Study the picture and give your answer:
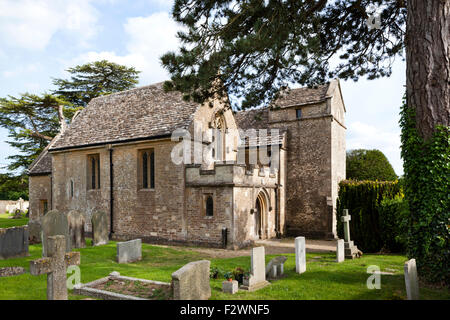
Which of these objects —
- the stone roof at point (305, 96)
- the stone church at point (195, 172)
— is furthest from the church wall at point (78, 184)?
the stone roof at point (305, 96)

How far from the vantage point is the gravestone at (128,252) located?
1162cm

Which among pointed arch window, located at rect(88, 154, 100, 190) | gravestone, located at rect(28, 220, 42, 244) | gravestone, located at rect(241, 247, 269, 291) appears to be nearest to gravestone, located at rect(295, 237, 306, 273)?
gravestone, located at rect(241, 247, 269, 291)

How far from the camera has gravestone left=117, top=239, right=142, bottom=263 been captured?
38.1 ft

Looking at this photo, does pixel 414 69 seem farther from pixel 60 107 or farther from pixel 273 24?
pixel 60 107

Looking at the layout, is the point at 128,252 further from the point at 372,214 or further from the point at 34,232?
the point at 372,214

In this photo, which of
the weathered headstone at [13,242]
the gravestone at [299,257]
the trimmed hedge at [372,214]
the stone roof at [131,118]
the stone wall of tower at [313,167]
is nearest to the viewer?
the gravestone at [299,257]

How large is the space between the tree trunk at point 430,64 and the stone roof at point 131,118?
10.3 metres

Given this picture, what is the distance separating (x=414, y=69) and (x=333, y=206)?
13.1 metres

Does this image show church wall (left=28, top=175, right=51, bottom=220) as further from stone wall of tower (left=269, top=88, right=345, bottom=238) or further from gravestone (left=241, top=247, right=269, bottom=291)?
gravestone (left=241, top=247, right=269, bottom=291)

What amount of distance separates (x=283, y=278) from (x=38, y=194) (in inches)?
837

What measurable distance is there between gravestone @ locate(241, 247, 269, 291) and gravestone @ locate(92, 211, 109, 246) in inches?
373

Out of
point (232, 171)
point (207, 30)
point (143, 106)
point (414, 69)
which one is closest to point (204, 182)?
point (232, 171)

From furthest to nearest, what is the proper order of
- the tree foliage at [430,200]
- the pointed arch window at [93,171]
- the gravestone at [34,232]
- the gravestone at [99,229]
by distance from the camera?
1. the pointed arch window at [93,171]
2. the gravestone at [34,232]
3. the gravestone at [99,229]
4. the tree foliage at [430,200]

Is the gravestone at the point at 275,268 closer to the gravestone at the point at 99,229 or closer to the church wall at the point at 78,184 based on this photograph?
the gravestone at the point at 99,229
